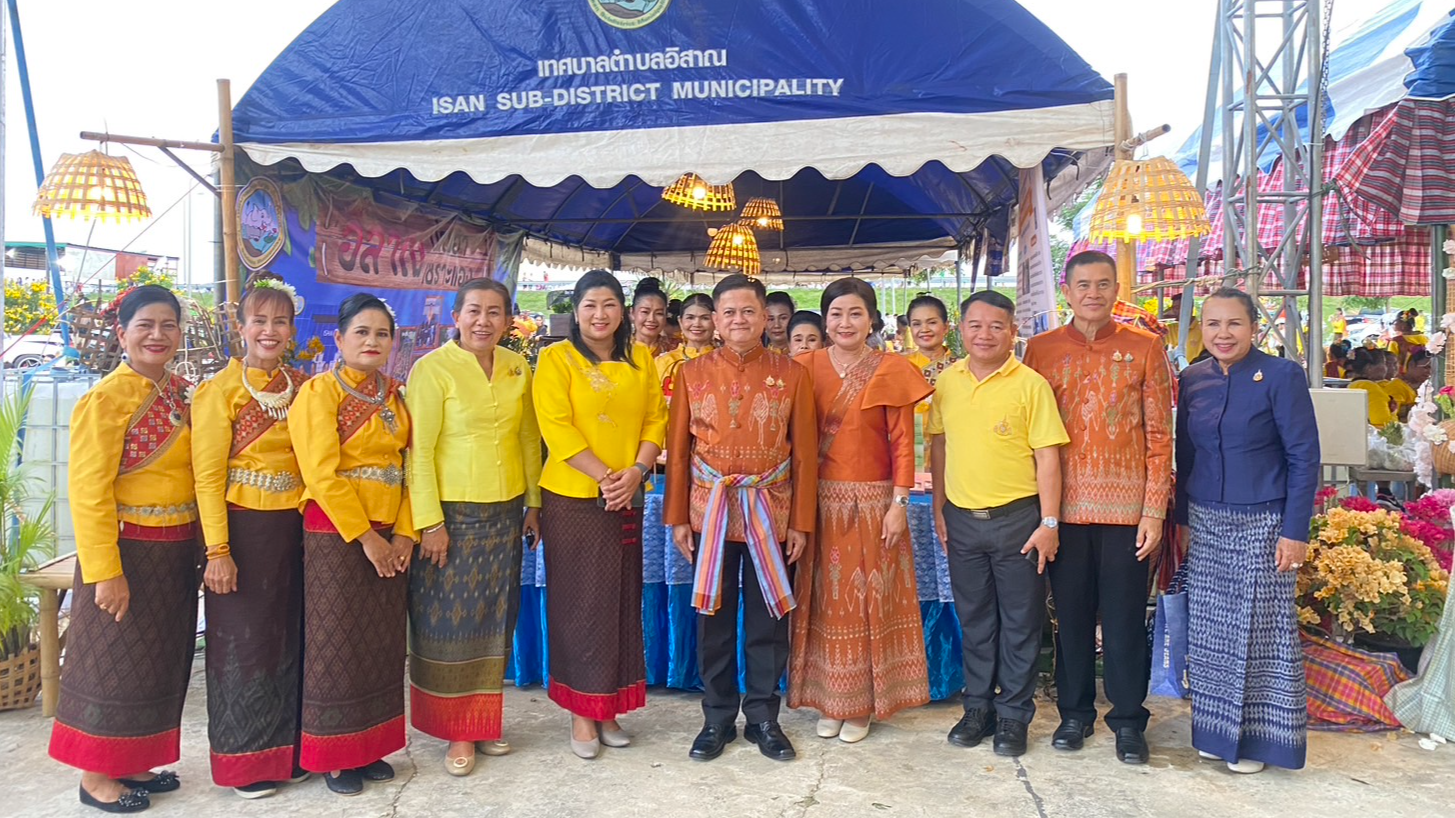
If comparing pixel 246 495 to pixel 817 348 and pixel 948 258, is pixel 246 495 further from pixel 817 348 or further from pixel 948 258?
pixel 948 258

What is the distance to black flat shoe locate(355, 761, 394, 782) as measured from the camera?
3000 mm

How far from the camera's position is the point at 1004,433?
3.04m

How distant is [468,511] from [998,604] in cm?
170

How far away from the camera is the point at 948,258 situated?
36.3 ft

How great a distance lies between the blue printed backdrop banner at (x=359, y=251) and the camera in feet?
16.0

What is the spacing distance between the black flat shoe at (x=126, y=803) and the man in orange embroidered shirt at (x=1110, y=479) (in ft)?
9.15

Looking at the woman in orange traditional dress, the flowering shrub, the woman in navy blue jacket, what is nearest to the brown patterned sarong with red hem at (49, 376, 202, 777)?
the woman in orange traditional dress

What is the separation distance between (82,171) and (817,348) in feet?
9.81

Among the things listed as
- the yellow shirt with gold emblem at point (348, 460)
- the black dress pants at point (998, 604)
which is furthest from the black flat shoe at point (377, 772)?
the black dress pants at point (998, 604)

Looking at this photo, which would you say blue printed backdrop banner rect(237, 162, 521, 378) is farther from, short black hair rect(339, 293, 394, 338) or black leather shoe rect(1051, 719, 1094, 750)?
black leather shoe rect(1051, 719, 1094, 750)

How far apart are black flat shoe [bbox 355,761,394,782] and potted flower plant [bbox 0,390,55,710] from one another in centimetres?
162

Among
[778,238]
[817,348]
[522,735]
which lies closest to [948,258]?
[778,238]

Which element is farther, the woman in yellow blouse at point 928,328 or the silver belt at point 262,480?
the woman in yellow blouse at point 928,328

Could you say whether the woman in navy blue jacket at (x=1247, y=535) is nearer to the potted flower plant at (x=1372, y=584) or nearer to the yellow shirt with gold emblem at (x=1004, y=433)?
the yellow shirt with gold emblem at (x=1004, y=433)
